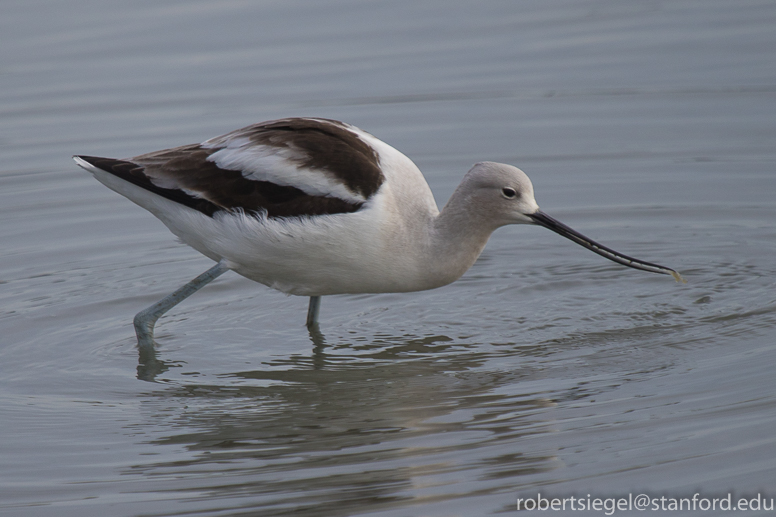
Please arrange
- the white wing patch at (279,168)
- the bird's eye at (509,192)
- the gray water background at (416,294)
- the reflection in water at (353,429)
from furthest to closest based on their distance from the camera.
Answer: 1. the bird's eye at (509,192)
2. the white wing patch at (279,168)
3. the gray water background at (416,294)
4. the reflection in water at (353,429)

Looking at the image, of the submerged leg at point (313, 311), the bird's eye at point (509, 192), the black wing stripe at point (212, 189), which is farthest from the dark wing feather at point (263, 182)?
the submerged leg at point (313, 311)

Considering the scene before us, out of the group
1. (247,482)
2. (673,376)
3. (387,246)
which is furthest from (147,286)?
(673,376)

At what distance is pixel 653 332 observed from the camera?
7297mm

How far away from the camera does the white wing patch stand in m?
6.76

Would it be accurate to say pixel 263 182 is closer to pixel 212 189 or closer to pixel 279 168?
pixel 279 168

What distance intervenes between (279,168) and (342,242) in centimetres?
63

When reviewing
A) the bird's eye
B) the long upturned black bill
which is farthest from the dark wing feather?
the long upturned black bill

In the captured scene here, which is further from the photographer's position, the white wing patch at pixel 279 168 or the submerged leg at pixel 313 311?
the submerged leg at pixel 313 311

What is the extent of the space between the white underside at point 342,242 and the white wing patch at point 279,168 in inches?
6.8

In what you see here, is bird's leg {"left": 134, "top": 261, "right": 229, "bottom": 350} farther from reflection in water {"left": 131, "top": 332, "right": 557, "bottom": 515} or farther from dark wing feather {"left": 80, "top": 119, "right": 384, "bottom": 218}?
dark wing feather {"left": 80, "top": 119, "right": 384, "bottom": 218}

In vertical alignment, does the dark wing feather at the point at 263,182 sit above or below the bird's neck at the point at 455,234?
above

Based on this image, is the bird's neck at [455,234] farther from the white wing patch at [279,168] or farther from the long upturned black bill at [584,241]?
the white wing patch at [279,168]

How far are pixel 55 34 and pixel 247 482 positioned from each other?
38.8 feet

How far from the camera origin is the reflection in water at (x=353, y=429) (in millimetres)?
5438
